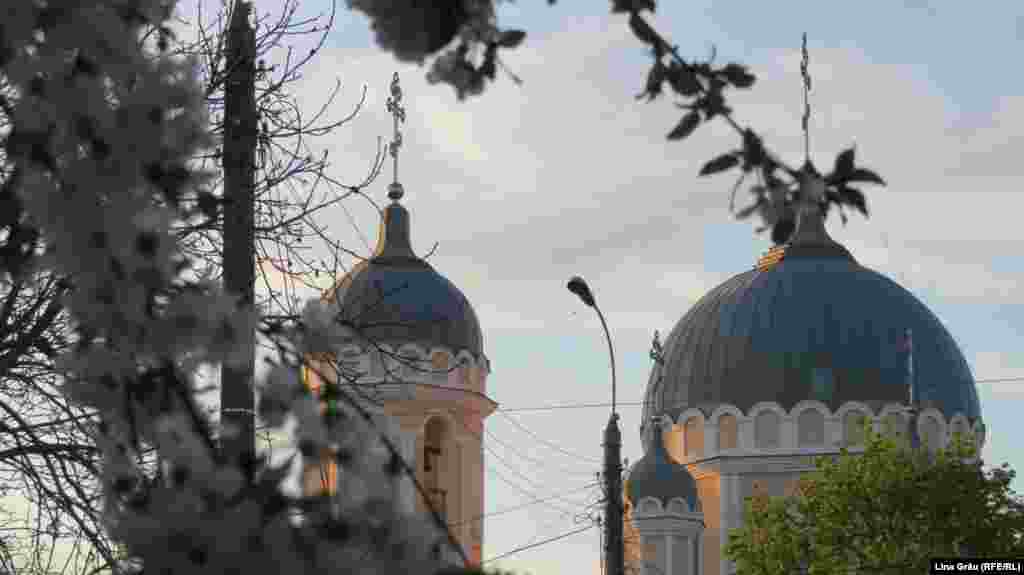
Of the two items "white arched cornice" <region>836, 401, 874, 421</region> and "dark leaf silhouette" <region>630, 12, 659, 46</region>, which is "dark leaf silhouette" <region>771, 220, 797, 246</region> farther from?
"white arched cornice" <region>836, 401, 874, 421</region>

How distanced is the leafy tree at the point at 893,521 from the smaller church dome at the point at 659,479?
14.4 metres

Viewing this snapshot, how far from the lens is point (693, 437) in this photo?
169ft

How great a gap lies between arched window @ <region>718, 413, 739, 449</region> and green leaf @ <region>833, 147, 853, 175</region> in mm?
46934

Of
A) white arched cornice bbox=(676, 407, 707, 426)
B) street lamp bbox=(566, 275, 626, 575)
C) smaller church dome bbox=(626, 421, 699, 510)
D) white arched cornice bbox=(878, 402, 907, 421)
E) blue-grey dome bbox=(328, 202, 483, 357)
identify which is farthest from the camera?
white arched cornice bbox=(676, 407, 707, 426)

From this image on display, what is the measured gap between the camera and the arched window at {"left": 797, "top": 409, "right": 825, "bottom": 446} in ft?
165

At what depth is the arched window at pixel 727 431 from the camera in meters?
50.9

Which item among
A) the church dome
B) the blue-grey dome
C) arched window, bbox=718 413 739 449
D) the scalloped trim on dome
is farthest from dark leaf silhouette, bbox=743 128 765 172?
arched window, bbox=718 413 739 449

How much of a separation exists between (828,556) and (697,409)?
19639mm

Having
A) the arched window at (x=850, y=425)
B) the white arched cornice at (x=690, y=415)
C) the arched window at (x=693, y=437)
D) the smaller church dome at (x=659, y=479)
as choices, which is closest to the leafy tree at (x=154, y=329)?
the smaller church dome at (x=659, y=479)

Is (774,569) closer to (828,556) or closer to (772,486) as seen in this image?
(828,556)

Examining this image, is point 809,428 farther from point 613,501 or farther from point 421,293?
point 613,501

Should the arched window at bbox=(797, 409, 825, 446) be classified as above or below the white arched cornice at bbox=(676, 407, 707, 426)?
below

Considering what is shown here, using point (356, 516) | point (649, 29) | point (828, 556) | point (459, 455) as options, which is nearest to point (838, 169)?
point (649, 29)

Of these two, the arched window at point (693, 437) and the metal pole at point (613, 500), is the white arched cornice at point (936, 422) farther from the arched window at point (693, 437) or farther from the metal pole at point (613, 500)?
the metal pole at point (613, 500)
